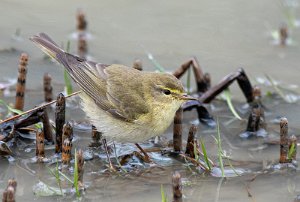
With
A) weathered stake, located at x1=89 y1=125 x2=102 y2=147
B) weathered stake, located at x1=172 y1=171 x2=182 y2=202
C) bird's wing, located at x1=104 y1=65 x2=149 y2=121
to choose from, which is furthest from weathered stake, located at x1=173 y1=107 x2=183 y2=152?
weathered stake, located at x1=172 y1=171 x2=182 y2=202

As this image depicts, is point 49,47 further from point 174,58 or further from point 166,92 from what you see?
point 174,58

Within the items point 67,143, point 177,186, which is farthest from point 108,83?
point 177,186

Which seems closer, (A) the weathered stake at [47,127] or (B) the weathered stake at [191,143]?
(B) the weathered stake at [191,143]

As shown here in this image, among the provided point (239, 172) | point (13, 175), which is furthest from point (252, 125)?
point (13, 175)

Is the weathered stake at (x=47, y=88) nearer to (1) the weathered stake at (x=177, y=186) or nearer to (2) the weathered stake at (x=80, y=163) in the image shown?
(2) the weathered stake at (x=80, y=163)

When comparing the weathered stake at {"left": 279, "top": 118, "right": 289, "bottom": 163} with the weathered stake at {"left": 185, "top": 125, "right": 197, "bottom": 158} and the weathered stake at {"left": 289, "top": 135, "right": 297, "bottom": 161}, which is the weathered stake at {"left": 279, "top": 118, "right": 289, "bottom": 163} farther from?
the weathered stake at {"left": 185, "top": 125, "right": 197, "bottom": 158}

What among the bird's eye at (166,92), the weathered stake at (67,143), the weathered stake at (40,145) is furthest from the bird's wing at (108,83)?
the weathered stake at (40,145)
